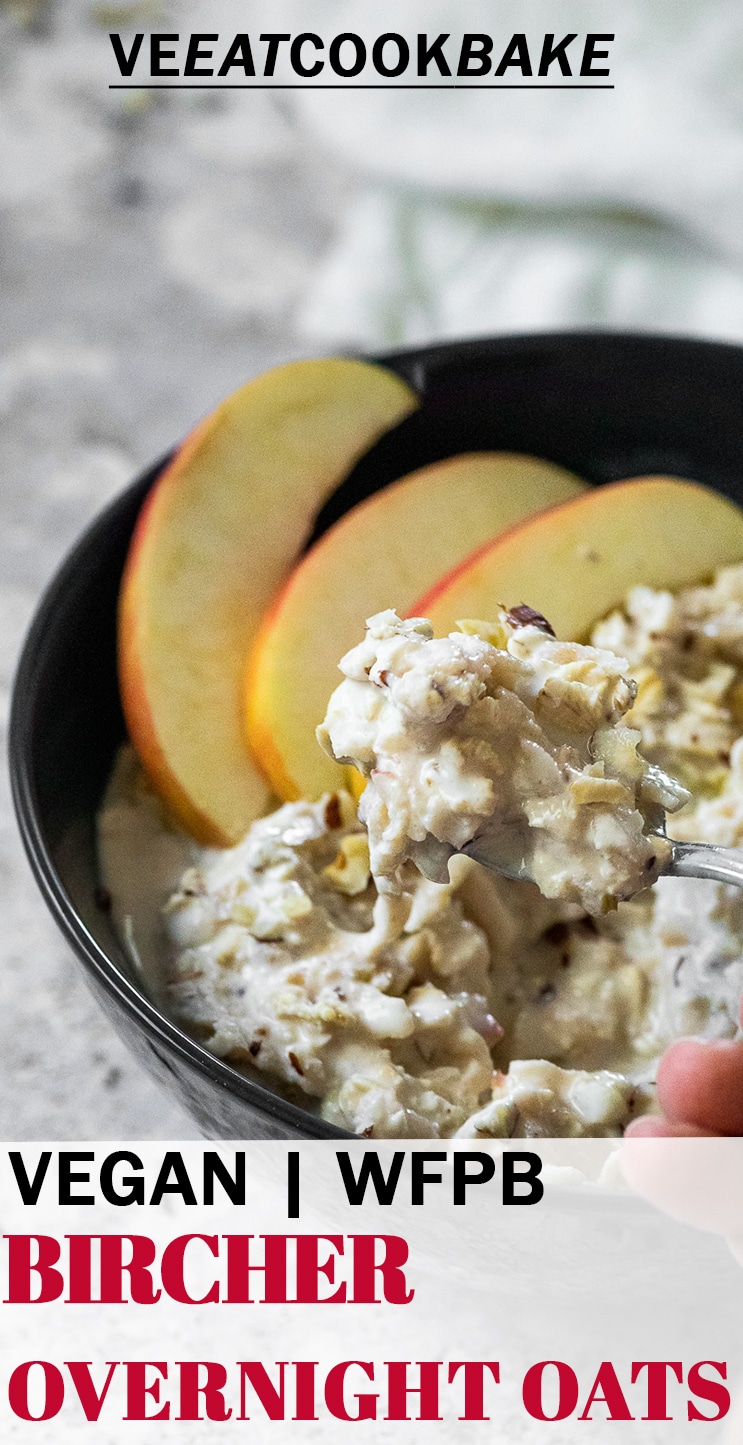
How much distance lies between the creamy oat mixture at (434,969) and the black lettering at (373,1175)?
4 cm

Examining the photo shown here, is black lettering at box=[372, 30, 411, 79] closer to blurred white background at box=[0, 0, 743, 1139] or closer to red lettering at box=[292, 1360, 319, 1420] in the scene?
blurred white background at box=[0, 0, 743, 1139]

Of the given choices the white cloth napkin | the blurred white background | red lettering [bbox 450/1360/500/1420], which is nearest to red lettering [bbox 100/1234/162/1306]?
red lettering [bbox 450/1360/500/1420]

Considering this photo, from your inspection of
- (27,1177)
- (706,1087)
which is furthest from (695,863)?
(27,1177)

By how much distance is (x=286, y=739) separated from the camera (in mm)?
1024

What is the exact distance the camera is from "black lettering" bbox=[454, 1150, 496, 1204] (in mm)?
758

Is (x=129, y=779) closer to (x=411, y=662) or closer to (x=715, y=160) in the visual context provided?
(x=411, y=662)

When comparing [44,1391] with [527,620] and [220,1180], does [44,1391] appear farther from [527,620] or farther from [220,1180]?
[527,620]

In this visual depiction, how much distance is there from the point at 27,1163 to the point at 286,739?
14.9 inches

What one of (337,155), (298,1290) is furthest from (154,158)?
(298,1290)

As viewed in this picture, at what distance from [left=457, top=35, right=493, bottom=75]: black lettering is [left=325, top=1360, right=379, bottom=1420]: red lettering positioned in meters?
1.42

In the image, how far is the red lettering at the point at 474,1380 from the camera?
94 cm

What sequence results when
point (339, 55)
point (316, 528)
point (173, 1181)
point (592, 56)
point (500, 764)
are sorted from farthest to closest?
point (339, 55)
point (592, 56)
point (316, 528)
point (173, 1181)
point (500, 764)

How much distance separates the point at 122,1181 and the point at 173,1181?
0.04 m

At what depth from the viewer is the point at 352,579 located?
1.09 metres
